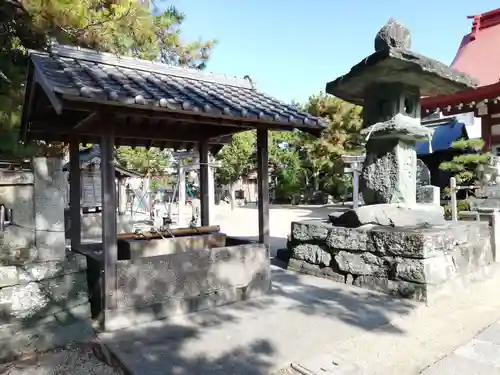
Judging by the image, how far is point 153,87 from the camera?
3906 mm

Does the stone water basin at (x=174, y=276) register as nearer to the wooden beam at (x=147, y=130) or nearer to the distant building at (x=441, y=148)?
the wooden beam at (x=147, y=130)

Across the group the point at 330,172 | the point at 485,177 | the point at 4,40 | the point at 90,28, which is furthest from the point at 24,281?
the point at 330,172

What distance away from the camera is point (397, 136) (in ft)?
Result: 17.0

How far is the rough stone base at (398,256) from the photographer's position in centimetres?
449

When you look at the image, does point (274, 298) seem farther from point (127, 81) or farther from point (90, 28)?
point (90, 28)

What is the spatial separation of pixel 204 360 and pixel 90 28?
4.48m

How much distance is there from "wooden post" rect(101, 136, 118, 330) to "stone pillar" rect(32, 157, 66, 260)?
0.39m

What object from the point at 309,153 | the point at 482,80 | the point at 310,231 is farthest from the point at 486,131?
the point at 309,153

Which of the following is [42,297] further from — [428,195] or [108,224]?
[428,195]

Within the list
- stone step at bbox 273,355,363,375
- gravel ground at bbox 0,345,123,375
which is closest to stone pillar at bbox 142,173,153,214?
gravel ground at bbox 0,345,123,375

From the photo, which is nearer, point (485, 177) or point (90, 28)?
point (90, 28)

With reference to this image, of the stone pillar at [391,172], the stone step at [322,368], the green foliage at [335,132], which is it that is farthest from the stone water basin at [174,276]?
the green foliage at [335,132]

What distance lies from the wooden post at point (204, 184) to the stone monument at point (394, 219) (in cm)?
148

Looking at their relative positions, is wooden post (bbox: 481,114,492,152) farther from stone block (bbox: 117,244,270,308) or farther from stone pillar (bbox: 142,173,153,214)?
stone pillar (bbox: 142,173,153,214)
